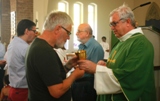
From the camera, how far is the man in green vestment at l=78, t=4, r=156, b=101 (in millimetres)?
2100

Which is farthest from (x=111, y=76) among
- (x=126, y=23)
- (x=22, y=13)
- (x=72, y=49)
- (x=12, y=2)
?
(x=72, y=49)

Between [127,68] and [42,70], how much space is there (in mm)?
769

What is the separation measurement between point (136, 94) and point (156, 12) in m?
12.6

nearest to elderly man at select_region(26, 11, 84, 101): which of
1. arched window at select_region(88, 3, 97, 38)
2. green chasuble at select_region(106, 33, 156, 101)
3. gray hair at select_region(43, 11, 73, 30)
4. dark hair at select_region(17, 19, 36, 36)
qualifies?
gray hair at select_region(43, 11, 73, 30)

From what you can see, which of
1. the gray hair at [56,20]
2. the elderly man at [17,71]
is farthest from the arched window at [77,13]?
the gray hair at [56,20]

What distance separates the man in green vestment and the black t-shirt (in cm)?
41

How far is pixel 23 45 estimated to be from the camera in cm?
296

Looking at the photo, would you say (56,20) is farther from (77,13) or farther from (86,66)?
(77,13)

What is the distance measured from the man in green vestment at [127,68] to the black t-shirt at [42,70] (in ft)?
1.33

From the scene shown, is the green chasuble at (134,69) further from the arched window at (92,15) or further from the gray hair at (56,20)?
the arched window at (92,15)

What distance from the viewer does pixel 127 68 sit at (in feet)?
6.91

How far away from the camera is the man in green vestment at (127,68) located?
6.89 ft

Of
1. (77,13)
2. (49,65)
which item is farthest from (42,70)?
(77,13)

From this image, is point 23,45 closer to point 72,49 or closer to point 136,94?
point 136,94
